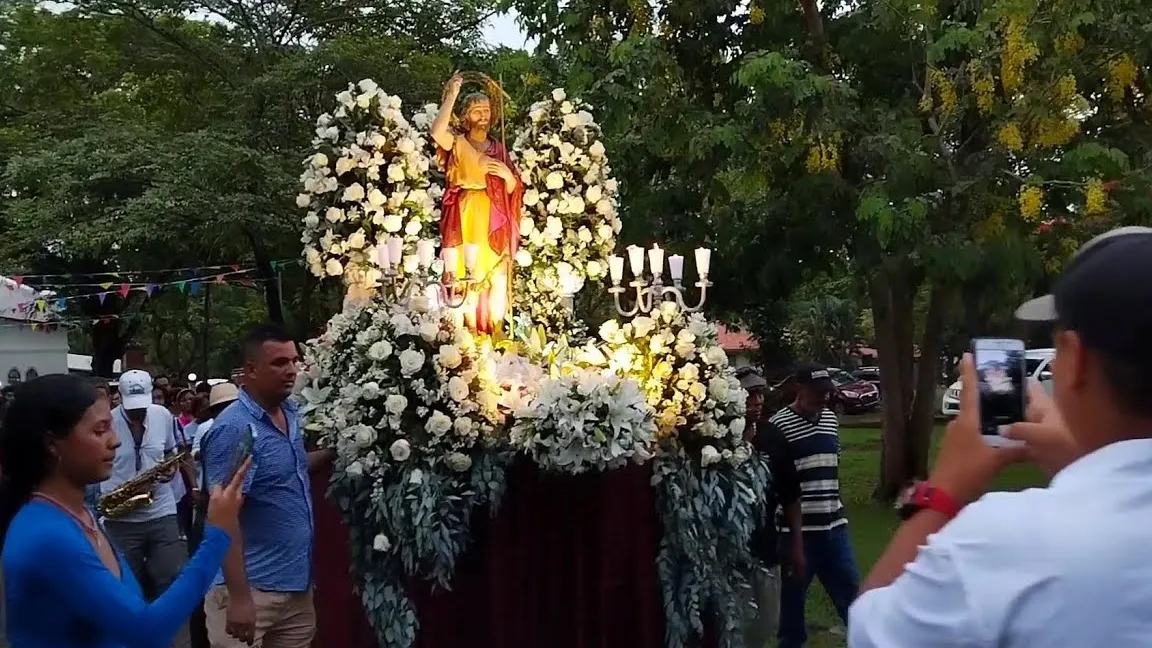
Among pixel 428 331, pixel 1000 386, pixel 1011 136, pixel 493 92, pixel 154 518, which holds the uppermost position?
pixel 493 92

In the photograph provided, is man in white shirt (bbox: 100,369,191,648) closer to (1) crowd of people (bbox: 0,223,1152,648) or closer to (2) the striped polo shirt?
(1) crowd of people (bbox: 0,223,1152,648)

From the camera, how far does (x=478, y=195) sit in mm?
7820

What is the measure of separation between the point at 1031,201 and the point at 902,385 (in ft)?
14.5

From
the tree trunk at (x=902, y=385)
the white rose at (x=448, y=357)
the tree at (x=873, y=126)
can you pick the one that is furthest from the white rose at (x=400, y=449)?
the tree trunk at (x=902, y=385)

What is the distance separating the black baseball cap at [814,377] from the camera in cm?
678

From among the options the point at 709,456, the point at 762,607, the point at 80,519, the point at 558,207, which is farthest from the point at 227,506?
the point at 558,207

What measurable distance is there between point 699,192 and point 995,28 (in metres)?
3.17

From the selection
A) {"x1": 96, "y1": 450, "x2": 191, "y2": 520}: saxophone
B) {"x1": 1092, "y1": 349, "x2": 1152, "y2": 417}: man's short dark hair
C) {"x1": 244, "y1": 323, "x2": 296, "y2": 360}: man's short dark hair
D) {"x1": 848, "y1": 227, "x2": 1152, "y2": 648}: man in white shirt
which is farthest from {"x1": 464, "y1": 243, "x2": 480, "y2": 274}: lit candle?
{"x1": 1092, "y1": 349, "x2": 1152, "y2": 417}: man's short dark hair

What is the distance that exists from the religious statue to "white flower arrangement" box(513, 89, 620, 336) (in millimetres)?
440

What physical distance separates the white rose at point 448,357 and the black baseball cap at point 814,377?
199 cm

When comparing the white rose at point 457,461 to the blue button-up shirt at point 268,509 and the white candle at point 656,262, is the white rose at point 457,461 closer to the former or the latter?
the blue button-up shirt at point 268,509

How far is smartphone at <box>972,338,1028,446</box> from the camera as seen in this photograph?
1738 millimetres

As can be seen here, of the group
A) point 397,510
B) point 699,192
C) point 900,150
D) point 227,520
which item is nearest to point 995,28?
point 900,150

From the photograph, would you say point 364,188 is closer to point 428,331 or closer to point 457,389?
point 428,331
